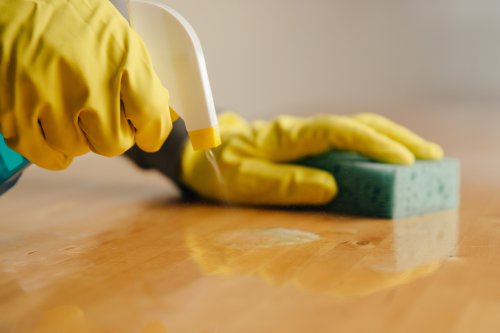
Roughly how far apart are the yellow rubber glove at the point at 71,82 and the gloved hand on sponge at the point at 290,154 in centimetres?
41

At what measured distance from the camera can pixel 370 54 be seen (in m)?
3.52

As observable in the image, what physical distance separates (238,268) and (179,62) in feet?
0.73

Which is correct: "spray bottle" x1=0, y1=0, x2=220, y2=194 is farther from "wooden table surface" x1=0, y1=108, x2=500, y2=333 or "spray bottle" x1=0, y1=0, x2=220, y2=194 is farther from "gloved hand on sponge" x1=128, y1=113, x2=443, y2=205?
"gloved hand on sponge" x1=128, y1=113, x2=443, y2=205

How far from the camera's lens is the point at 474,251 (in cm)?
80

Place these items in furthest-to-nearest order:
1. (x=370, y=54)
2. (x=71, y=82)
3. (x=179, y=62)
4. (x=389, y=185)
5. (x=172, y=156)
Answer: (x=370, y=54) < (x=172, y=156) < (x=389, y=185) < (x=179, y=62) < (x=71, y=82)

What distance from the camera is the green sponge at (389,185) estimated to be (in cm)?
98

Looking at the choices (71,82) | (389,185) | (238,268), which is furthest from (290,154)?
(71,82)

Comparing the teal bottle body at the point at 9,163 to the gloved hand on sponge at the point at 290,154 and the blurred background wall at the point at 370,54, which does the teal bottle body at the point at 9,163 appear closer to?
the gloved hand on sponge at the point at 290,154

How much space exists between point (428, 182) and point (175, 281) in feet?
1.47

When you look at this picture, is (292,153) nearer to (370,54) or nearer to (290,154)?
(290,154)

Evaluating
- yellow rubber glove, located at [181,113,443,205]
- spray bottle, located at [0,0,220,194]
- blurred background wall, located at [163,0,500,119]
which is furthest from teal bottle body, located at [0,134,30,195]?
blurred background wall, located at [163,0,500,119]

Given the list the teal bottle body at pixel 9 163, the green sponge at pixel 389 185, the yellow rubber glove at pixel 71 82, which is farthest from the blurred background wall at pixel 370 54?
the yellow rubber glove at pixel 71 82

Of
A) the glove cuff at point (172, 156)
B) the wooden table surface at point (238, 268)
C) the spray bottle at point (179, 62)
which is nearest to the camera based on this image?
the wooden table surface at point (238, 268)

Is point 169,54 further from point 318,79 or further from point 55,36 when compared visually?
point 318,79
